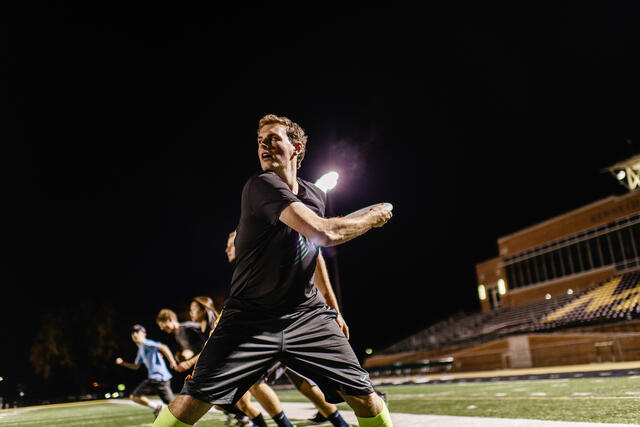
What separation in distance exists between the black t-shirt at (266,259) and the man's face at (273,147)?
107 mm

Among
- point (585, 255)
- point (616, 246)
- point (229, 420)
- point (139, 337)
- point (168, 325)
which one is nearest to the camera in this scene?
point (168, 325)

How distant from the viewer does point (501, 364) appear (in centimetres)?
2795

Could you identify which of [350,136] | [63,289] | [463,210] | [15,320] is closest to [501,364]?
[350,136]

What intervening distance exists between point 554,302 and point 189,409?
34788 millimetres

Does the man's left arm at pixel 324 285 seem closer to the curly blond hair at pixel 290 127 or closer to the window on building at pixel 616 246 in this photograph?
the curly blond hair at pixel 290 127

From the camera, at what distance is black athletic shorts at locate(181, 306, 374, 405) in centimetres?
249

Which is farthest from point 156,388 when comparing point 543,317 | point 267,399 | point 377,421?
point 543,317

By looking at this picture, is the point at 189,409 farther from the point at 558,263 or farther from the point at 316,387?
the point at 558,263

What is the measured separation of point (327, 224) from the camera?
245 centimetres

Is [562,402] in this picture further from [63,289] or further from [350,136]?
[63,289]

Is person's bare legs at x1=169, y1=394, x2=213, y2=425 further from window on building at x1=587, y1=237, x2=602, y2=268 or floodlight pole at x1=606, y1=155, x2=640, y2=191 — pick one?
window on building at x1=587, y1=237, x2=602, y2=268

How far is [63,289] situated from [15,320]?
464 cm

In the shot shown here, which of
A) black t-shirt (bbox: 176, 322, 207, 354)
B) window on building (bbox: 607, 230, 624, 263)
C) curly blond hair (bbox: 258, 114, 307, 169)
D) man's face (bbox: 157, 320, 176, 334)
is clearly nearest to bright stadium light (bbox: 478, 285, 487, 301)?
window on building (bbox: 607, 230, 624, 263)

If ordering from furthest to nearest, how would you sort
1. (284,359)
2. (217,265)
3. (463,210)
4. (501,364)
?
(217,265) < (463,210) < (501,364) < (284,359)
